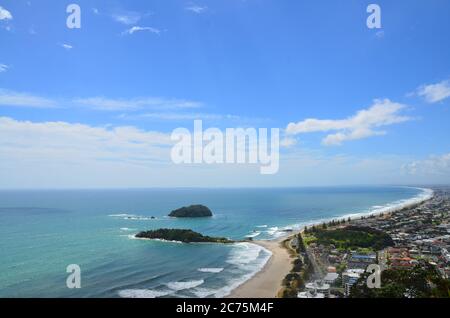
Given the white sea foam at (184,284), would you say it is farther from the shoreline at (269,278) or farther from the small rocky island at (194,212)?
the small rocky island at (194,212)

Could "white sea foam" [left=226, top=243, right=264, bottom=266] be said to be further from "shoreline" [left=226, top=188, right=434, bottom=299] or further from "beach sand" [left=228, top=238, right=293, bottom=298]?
"beach sand" [left=228, top=238, right=293, bottom=298]

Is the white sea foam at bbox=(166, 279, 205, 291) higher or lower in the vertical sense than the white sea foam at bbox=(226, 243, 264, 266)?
higher

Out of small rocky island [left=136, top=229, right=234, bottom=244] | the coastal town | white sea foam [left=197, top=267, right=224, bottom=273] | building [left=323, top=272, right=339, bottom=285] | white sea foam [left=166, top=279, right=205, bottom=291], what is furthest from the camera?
small rocky island [left=136, top=229, right=234, bottom=244]

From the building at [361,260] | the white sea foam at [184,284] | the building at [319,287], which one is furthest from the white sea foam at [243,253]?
the building at [319,287]

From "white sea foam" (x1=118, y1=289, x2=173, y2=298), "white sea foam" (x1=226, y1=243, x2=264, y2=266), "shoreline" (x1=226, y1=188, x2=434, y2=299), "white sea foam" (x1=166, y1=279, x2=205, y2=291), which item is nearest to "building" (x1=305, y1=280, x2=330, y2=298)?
"shoreline" (x1=226, y1=188, x2=434, y2=299)

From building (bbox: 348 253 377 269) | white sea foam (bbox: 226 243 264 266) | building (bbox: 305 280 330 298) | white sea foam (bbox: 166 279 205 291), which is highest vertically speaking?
building (bbox: 305 280 330 298)
